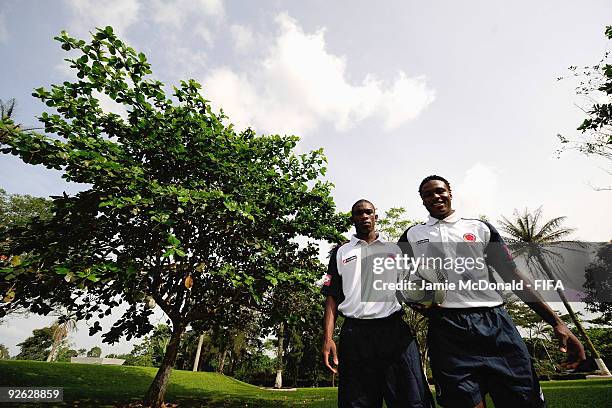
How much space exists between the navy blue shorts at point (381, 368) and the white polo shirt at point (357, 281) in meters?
0.12

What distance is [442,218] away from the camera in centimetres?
338

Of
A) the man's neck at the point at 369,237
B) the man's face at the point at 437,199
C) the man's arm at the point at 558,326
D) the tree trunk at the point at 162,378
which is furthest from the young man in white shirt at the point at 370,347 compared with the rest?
the tree trunk at the point at 162,378

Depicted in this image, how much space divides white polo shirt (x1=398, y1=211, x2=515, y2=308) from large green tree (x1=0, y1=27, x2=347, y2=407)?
16.9ft

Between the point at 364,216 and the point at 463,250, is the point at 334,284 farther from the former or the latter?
the point at 463,250

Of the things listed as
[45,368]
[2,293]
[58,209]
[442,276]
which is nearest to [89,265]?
[2,293]

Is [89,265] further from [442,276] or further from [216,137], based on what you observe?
[442,276]

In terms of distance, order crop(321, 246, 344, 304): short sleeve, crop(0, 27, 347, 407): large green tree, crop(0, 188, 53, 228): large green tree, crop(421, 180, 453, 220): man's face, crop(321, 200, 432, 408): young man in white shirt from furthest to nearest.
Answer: crop(0, 188, 53, 228): large green tree
crop(0, 27, 347, 407): large green tree
crop(321, 246, 344, 304): short sleeve
crop(421, 180, 453, 220): man's face
crop(321, 200, 432, 408): young man in white shirt

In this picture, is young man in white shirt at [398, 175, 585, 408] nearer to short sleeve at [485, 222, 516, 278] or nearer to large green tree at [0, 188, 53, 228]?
short sleeve at [485, 222, 516, 278]

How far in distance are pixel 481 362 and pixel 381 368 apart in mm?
905

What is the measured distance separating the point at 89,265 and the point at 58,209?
91.4 inches

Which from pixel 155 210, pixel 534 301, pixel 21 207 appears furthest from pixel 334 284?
pixel 21 207

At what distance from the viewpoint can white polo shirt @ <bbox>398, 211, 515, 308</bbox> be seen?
9.61 feet

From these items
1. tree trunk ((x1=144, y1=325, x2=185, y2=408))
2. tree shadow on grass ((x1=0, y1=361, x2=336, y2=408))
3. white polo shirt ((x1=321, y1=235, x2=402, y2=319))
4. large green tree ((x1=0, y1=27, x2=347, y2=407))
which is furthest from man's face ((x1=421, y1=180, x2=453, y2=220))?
tree shadow on grass ((x1=0, y1=361, x2=336, y2=408))

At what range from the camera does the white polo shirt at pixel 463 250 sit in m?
2.93
